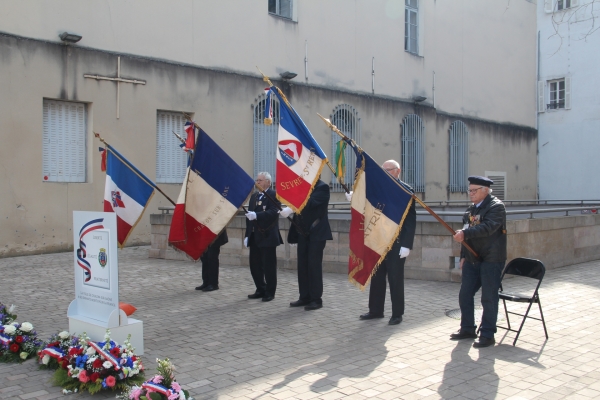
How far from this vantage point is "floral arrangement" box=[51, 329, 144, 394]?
4.95m

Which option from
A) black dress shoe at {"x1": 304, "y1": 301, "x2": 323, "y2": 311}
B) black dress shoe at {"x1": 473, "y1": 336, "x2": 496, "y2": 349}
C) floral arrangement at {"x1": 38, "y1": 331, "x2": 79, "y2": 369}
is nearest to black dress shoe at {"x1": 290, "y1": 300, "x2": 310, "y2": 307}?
black dress shoe at {"x1": 304, "y1": 301, "x2": 323, "y2": 311}

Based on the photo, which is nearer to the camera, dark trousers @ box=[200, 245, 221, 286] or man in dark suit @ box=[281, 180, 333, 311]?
man in dark suit @ box=[281, 180, 333, 311]

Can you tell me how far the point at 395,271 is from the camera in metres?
7.46

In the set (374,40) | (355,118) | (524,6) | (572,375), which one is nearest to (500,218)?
(572,375)

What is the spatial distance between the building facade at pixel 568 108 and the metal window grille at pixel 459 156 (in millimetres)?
6058

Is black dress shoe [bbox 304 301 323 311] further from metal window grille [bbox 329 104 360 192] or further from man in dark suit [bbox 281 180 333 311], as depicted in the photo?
metal window grille [bbox 329 104 360 192]

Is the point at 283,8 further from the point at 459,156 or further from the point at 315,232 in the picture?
the point at 315,232

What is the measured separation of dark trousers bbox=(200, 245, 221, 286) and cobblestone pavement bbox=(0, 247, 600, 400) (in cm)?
23

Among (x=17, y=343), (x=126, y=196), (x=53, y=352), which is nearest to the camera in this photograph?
(x=53, y=352)

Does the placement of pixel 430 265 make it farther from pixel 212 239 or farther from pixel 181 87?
pixel 181 87

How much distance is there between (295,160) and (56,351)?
3712 millimetres

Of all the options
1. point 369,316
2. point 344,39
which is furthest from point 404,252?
point 344,39

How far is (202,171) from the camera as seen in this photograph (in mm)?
8406

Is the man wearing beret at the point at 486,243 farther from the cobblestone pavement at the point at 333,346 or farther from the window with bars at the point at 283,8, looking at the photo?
the window with bars at the point at 283,8
